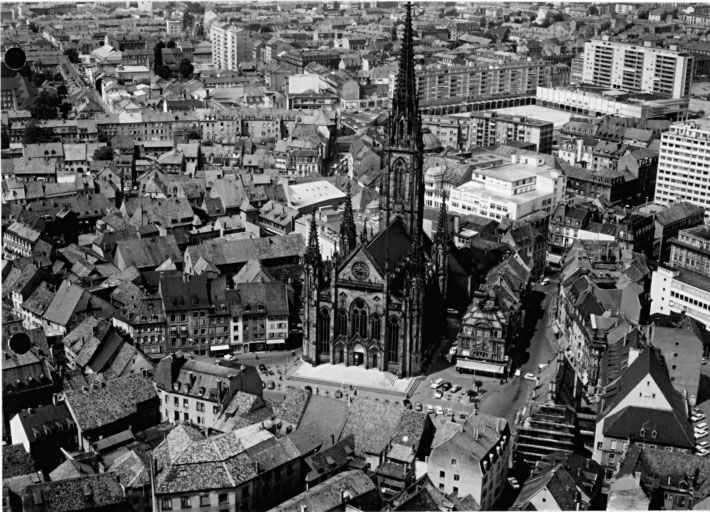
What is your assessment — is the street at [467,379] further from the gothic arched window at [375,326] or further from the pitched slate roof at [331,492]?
the pitched slate roof at [331,492]

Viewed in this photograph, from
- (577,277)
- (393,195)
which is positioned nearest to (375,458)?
(393,195)

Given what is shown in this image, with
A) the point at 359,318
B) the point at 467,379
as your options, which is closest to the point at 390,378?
the point at 359,318

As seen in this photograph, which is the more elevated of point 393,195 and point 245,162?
point 393,195

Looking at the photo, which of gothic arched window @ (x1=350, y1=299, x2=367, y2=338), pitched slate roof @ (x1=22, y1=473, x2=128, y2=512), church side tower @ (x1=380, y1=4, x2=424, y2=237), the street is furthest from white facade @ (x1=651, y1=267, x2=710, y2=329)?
pitched slate roof @ (x1=22, y1=473, x2=128, y2=512)

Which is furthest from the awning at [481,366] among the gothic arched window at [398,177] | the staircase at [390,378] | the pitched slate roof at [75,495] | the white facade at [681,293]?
the pitched slate roof at [75,495]

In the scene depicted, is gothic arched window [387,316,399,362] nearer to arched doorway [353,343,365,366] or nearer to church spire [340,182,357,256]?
arched doorway [353,343,365,366]

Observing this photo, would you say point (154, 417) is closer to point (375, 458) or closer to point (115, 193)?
point (375, 458)
